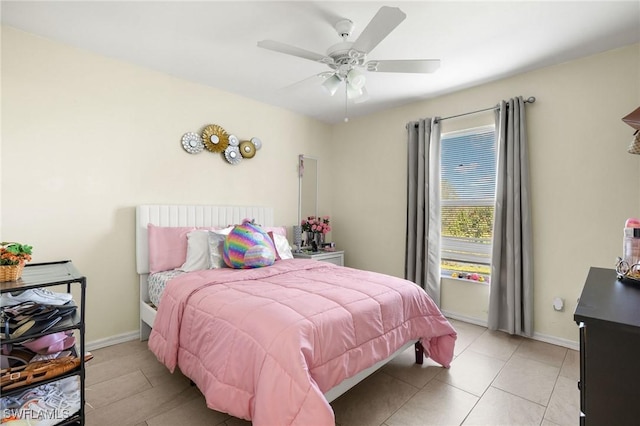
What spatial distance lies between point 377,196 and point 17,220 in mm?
3615

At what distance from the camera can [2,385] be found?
4.11 ft

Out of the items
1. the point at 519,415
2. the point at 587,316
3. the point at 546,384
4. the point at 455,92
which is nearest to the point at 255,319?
the point at 587,316

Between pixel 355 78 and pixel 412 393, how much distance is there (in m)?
2.23

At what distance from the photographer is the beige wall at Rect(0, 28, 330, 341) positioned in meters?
2.27

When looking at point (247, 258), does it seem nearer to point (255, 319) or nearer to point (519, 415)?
point (255, 319)

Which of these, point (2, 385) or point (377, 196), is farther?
point (377, 196)

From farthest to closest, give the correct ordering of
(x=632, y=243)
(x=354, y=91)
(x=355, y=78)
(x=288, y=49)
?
(x=354, y=91)
(x=355, y=78)
(x=288, y=49)
(x=632, y=243)

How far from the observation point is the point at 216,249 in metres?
2.73

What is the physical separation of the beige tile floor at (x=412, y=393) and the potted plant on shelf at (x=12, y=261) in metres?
0.97

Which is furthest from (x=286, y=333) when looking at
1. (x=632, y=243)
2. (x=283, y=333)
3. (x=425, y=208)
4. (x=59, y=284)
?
(x=425, y=208)

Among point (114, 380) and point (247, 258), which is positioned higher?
point (247, 258)

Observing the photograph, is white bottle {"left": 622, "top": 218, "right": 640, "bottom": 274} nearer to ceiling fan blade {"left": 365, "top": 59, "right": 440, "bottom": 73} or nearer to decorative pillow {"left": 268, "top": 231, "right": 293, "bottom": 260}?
ceiling fan blade {"left": 365, "top": 59, "right": 440, "bottom": 73}

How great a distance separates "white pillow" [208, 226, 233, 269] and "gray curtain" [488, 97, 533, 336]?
8.76 feet

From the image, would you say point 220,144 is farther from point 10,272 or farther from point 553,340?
point 553,340
